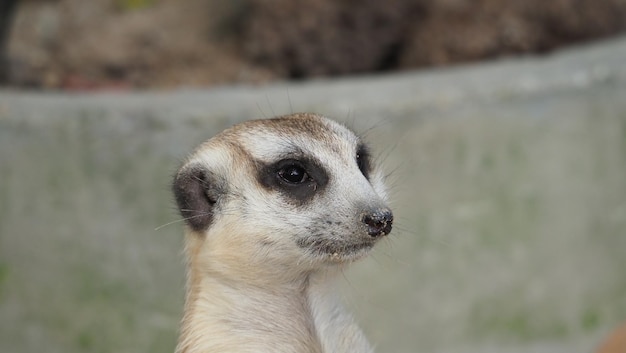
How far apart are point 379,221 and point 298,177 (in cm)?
24

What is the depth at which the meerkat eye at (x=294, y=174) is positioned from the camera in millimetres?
2699

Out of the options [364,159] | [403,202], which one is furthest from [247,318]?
[403,202]

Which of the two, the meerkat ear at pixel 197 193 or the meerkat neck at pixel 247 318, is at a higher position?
the meerkat ear at pixel 197 193

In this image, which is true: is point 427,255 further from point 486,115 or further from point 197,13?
point 197,13

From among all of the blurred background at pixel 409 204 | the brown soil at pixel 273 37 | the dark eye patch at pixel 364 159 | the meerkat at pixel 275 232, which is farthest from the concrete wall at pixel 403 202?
the meerkat at pixel 275 232

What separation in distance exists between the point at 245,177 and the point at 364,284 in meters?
2.19

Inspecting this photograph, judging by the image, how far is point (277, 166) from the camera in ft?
8.95

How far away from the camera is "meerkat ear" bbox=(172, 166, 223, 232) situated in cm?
281

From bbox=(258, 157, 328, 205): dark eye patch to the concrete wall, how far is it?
1.93 m

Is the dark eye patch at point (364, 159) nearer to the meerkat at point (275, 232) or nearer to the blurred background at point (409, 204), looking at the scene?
the meerkat at point (275, 232)

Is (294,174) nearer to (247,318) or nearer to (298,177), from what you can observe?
(298,177)

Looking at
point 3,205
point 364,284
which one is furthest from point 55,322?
point 364,284

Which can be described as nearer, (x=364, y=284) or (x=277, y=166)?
(x=277, y=166)

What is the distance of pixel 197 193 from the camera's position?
2.81m
